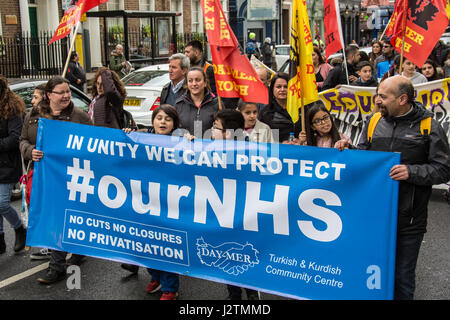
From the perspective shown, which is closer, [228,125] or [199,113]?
[228,125]

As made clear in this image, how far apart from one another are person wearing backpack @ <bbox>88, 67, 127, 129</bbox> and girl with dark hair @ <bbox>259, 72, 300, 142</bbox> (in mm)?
1683

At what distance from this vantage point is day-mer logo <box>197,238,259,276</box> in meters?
4.09

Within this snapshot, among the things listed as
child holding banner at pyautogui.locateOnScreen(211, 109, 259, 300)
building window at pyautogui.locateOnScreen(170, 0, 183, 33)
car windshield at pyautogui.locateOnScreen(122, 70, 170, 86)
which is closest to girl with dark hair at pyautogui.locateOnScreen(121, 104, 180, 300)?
child holding banner at pyautogui.locateOnScreen(211, 109, 259, 300)

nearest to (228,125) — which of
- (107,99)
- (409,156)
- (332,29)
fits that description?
(409,156)

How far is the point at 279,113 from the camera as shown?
5.67 meters

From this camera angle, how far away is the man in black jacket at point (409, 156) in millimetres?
3723

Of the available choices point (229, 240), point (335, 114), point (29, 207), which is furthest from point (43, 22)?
point (229, 240)

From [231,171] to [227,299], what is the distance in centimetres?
108

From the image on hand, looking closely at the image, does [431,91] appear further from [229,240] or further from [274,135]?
[229,240]

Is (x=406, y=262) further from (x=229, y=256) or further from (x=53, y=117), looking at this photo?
(x=53, y=117)

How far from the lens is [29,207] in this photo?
4.98 metres

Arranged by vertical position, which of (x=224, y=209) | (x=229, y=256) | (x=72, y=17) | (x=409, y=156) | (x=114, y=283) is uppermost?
(x=72, y=17)

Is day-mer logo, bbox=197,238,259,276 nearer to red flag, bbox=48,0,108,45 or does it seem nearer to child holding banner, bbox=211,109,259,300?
child holding banner, bbox=211,109,259,300

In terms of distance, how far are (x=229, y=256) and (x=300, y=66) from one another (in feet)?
5.88
